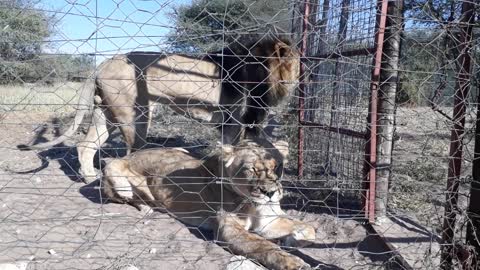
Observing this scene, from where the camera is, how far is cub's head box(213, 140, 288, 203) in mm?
3268

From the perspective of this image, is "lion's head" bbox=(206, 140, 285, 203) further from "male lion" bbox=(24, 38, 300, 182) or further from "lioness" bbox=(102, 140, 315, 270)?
"male lion" bbox=(24, 38, 300, 182)

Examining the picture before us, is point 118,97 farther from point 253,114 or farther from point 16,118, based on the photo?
point 16,118

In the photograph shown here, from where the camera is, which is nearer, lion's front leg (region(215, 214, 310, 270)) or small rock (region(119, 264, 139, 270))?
small rock (region(119, 264, 139, 270))

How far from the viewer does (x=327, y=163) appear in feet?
16.3

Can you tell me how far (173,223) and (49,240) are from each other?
0.94 metres

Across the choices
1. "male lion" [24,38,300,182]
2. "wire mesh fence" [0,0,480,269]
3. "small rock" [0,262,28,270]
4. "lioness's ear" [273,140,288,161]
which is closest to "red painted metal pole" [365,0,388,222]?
"wire mesh fence" [0,0,480,269]

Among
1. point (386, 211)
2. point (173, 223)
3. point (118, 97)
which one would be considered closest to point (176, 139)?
point (118, 97)

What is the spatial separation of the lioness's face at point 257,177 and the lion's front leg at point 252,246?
223mm

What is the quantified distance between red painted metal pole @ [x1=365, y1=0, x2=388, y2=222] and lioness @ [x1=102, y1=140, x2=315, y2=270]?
0.51 metres

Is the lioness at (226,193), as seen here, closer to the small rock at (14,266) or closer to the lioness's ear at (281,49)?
the small rock at (14,266)

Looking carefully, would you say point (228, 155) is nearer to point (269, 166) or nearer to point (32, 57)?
point (269, 166)

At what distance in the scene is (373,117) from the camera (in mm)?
3674

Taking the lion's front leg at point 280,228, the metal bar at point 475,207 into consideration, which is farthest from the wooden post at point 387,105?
the metal bar at point 475,207

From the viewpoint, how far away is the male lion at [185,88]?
5227 mm
